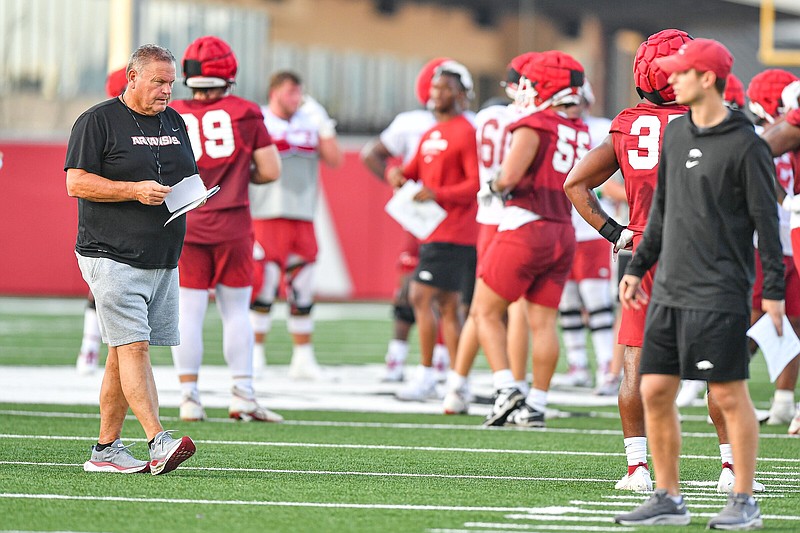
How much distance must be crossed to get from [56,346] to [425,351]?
5299mm

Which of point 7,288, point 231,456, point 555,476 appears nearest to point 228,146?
point 231,456

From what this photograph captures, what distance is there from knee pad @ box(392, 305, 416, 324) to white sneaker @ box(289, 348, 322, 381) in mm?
754

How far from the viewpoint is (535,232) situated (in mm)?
9016

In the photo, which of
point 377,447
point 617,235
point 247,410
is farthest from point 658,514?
point 247,410

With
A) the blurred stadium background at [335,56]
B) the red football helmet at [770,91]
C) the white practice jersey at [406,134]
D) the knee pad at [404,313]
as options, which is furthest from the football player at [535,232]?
the blurred stadium background at [335,56]

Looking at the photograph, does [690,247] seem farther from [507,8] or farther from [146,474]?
[507,8]

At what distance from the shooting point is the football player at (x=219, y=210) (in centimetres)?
903

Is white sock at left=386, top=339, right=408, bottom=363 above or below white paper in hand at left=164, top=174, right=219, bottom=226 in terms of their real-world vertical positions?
below

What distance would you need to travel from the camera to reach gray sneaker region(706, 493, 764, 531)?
5.45m

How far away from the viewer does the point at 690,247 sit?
18.1 feet

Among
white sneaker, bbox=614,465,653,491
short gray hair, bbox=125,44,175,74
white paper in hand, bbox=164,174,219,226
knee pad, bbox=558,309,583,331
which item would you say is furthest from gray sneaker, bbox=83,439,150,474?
knee pad, bbox=558,309,583,331

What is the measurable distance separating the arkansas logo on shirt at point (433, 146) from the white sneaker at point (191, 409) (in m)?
2.53

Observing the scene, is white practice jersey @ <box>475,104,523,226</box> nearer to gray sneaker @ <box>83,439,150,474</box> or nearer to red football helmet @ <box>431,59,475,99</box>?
red football helmet @ <box>431,59,475,99</box>

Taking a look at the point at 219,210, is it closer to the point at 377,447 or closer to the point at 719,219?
the point at 377,447
